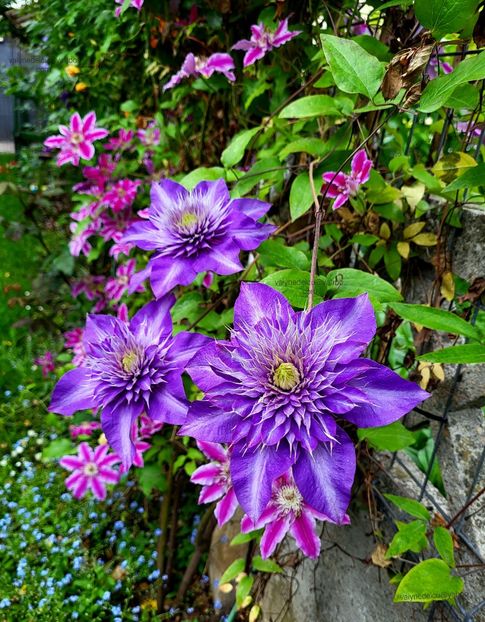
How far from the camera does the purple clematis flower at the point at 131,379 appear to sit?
553mm

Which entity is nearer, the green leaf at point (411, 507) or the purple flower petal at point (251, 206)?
the purple flower petal at point (251, 206)

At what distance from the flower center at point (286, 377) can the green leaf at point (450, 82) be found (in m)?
0.26

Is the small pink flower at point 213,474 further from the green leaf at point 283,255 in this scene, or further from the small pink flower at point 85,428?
the small pink flower at point 85,428

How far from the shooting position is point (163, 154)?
1.58 meters

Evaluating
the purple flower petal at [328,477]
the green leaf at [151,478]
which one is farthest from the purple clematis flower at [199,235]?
the green leaf at [151,478]

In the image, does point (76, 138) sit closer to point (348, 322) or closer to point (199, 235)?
point (199, 235)

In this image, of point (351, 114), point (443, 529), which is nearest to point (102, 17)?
point (351, 114)

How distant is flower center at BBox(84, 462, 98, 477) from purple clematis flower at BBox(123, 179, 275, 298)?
34.1 inches

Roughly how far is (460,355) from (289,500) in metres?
0.29

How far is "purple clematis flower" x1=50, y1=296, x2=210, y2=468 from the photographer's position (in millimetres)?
553

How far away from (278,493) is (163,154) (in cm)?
124

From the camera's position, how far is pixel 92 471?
1369 mm

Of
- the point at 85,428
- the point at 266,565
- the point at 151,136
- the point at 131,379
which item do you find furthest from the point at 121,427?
the point at 151,136

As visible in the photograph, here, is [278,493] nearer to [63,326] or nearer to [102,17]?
[102,17]
